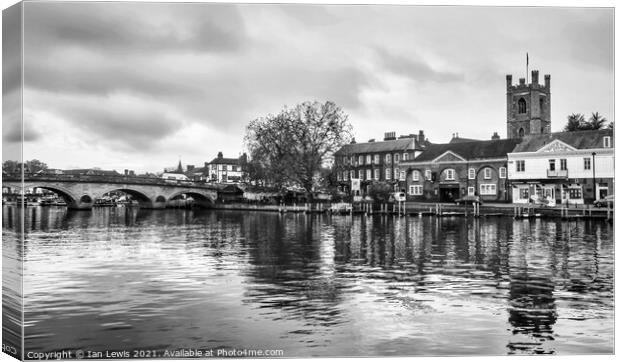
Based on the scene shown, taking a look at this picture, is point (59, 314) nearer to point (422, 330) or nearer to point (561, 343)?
point (422, 330)

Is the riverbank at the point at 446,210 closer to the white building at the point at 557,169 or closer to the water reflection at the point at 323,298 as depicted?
the white building at the point at 557,169

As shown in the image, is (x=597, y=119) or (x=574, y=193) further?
(x=574, y=193)

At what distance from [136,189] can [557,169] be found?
3393 centimetres

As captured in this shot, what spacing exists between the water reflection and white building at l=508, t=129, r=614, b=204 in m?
7.19

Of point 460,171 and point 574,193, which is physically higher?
point 460,171

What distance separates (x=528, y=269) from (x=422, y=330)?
634cm

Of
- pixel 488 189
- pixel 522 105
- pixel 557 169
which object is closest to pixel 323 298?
pixel 557 169

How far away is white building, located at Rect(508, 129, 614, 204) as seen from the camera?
79.7 feet

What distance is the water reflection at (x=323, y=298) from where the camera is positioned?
23.8 ft

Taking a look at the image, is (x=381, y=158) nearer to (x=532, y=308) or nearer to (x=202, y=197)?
(x=202, y=197)

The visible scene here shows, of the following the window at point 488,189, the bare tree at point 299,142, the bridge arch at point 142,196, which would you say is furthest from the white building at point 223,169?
the window at point 488,189

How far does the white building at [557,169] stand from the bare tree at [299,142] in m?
11.6

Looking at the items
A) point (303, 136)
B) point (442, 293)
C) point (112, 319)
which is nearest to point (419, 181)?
point (303, 136)

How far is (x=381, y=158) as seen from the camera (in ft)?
186
